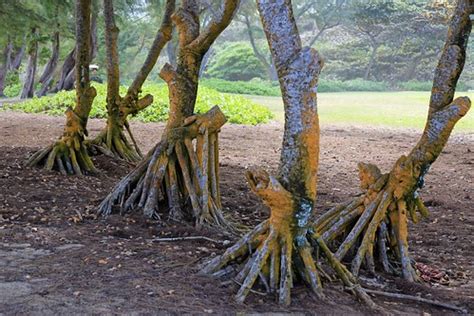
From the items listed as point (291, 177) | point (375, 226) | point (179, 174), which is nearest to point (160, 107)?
point (179, 174)

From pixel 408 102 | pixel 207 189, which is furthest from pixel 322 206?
pixel 408 102

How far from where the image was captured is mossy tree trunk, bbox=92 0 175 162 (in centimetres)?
945

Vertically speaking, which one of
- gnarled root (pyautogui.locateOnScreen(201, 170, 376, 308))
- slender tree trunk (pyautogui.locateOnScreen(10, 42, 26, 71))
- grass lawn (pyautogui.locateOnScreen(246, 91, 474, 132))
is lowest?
gnarled root (pyautogui.locateOnScreen(201, 170, 376, 308))

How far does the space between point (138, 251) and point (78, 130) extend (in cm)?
418

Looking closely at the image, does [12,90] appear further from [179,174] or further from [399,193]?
[399,193]

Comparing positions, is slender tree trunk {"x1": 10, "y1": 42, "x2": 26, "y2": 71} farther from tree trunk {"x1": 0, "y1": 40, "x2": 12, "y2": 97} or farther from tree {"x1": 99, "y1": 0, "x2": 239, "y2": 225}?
tree {"x1": 99, "y1": 0, "x2": 239, "y2": 225}

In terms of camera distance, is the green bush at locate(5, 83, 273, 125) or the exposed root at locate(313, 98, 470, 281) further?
the green bush at locate(5, 83, 273, 125)

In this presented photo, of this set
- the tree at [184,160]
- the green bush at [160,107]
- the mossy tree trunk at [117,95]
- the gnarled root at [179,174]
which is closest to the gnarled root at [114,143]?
the mossy tree trunk at [117,95]

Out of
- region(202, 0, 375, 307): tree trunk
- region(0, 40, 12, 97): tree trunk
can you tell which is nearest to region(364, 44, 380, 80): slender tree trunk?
region(0, 40, 12, 97): tree trunk

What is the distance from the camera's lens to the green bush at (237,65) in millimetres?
53344

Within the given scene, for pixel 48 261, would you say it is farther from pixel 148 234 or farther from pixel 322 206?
pixel 322 206

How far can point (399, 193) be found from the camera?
5.15m

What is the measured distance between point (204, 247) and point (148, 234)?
786 millimetres

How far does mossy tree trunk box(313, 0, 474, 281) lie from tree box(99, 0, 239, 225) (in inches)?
57.7
